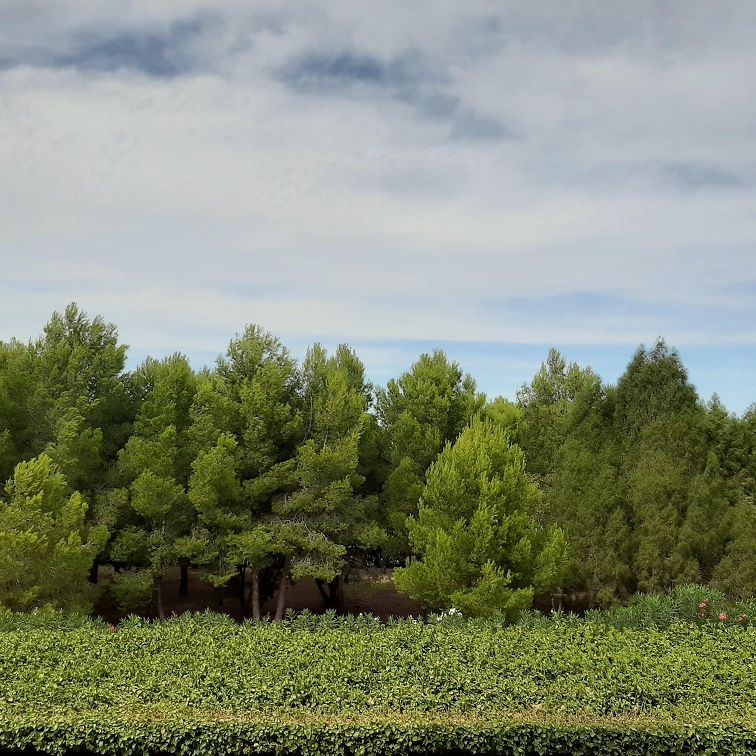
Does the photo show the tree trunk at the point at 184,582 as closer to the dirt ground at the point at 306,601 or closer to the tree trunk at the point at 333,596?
the dirt ground at the point at 306,601

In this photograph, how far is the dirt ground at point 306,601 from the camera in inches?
1247

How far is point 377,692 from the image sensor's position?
12.8 meters

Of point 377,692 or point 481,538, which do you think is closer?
point 377,692

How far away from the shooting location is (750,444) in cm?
2417

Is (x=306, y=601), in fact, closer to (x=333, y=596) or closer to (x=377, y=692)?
(x=333, y=596)

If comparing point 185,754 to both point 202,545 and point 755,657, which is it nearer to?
point 755,657

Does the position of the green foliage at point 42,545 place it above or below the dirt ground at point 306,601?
above

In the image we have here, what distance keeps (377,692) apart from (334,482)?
13.2m

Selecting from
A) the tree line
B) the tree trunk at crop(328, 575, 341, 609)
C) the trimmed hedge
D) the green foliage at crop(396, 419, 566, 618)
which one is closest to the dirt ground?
the tree trunk at crop(328, 575, 341, 609)

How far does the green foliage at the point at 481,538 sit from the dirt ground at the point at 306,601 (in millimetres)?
8307

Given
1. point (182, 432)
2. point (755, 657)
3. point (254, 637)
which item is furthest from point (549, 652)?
point (182, 432)

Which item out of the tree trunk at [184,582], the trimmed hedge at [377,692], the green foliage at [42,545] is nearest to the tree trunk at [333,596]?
the tree trunk at [184,582]

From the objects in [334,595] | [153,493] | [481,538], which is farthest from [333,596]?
[481,538]

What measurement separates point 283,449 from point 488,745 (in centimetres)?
1699
